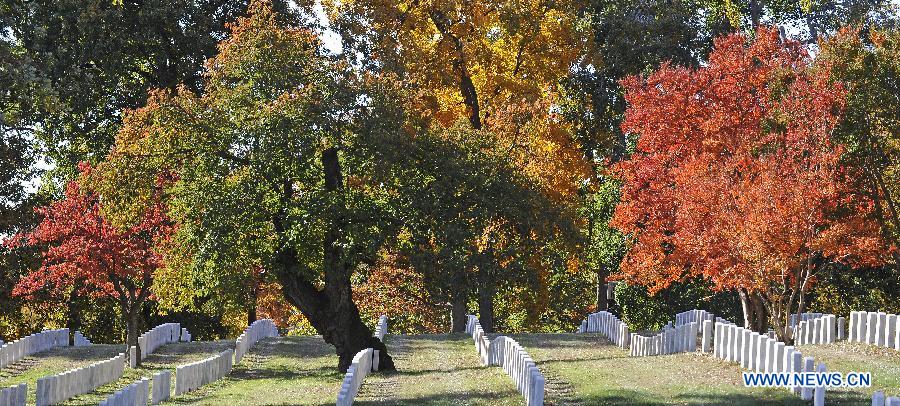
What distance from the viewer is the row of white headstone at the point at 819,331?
3188 centimetres

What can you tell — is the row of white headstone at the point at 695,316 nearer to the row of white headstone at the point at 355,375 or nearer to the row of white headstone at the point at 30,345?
the row of white headstone at the point at 355,375

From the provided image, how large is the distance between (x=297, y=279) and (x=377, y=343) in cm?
283

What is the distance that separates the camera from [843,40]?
1309 inches

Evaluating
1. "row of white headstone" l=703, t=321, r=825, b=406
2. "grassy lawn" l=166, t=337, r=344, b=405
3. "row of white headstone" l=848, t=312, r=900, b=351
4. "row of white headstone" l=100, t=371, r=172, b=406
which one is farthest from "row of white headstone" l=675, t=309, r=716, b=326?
"row of white headstone" l=100, t=371, r=172, b=406

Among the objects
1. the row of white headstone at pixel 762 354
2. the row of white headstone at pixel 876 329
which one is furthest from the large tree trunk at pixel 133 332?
the row of white headstone at pixel 876 329

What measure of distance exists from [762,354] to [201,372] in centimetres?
1349

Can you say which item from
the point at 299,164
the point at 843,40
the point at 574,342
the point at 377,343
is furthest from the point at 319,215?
the point at 843,40

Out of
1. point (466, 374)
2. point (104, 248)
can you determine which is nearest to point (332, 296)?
point (466, 374)

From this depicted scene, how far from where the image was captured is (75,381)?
82.9 ft

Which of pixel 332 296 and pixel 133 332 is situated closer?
pixel 332 296

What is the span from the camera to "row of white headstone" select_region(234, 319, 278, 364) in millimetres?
34706

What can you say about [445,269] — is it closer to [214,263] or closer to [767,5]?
[214,263]

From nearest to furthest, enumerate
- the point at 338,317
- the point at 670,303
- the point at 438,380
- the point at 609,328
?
the point at 438,380 → the point at 338,317 → the point at 609,328 → the point at 670,303

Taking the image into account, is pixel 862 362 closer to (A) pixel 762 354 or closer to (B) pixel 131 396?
(A) pixel 762 354
